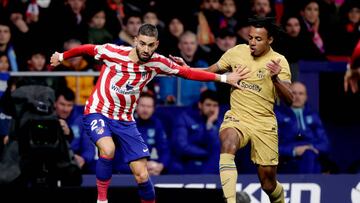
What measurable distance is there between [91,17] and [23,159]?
386 cm

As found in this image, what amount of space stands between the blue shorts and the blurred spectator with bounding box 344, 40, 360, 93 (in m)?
4.30

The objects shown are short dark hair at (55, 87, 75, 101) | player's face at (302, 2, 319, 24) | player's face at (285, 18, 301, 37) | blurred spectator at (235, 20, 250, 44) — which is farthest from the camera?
player's face at (302, 2, 319, 24)

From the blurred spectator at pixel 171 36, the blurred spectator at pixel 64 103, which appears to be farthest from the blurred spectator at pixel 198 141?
the blurred spectator at pixel 171 36

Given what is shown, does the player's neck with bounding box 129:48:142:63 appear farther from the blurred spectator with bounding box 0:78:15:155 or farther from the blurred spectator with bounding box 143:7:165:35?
the blurred spectator with bounding box 143:7:165:35

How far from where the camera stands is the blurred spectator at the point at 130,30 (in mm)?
18250

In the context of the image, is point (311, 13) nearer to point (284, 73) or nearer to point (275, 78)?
point (284, 73)

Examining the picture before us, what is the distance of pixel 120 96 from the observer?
44.8 ft

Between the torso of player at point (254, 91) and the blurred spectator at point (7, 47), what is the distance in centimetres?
430

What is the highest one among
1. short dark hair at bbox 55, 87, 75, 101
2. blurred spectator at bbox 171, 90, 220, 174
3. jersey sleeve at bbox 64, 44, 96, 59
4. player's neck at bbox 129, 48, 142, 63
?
jersey sleeve at bbox 64, 44, 96, 59

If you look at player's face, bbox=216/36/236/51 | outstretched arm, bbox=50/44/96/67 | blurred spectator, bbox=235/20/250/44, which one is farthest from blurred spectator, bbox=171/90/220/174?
outstretched arm, bbox=50/44/96/67

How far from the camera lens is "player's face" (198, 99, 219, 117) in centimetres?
1680

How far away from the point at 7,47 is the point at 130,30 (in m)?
1.75

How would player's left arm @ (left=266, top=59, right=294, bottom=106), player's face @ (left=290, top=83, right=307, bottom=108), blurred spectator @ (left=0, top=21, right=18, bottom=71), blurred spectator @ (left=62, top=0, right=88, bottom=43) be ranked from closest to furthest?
1. player's left arm @ (left=266, top=59, right=294, bottom=106)
2. player's face @ (left=290, top=83, right=307, bottom=108)
3. blurred spectator @ (left=0, top=21, right=18, bottom=71)
4. blurred spectator @ (left=62, top=0, right=88, bottom=43)

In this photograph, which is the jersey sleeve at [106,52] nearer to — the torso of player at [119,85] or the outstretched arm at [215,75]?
the torso of player at [119,85]
